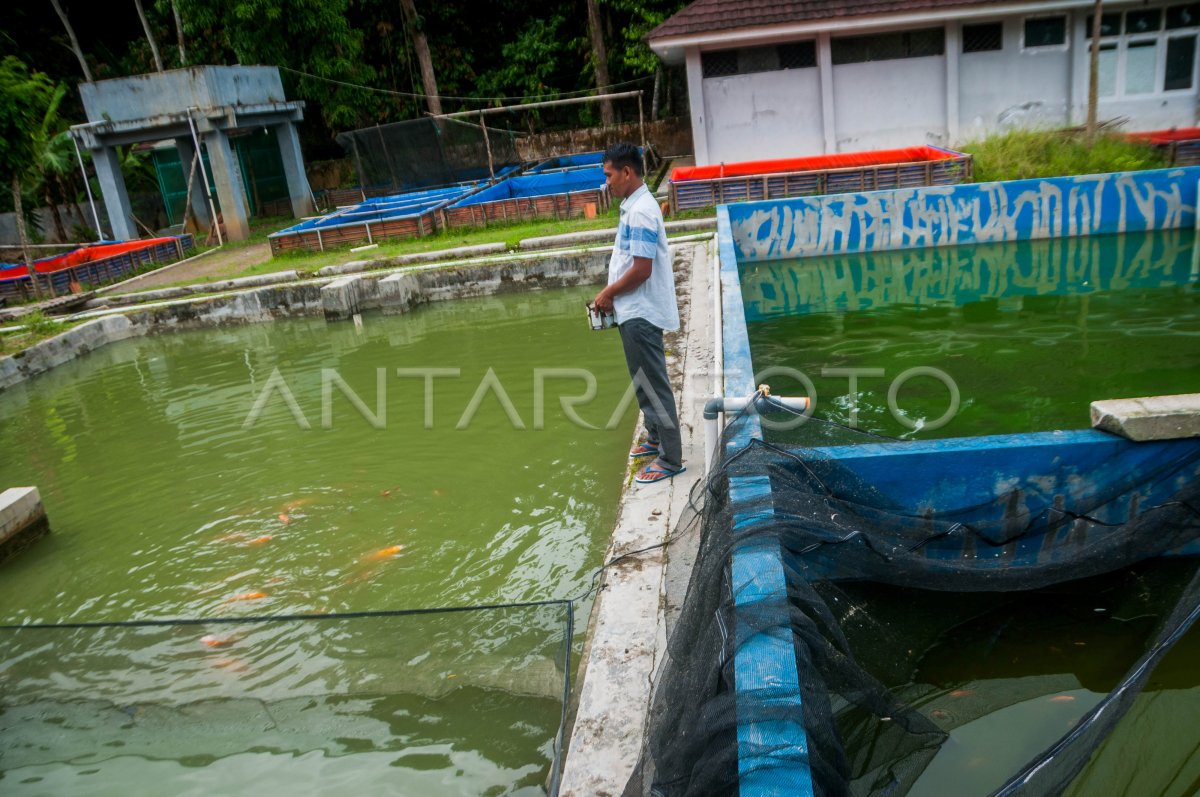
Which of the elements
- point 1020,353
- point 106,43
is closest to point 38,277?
point 1020,353

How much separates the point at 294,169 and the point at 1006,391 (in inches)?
812

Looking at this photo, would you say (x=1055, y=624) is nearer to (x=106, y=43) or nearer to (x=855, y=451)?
(x=855, y=451)

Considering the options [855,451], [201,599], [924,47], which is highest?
[924,47]

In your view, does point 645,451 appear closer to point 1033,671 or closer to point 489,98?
point 1033,671

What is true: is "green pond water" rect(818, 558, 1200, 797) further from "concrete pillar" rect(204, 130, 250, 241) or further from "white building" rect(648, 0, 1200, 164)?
"concrete pillar" rect(204, 130, 250, 241)

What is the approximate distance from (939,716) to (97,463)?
730 cm

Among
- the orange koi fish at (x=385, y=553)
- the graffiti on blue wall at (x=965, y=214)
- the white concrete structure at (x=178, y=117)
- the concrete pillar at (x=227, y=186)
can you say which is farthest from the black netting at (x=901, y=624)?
the white concrete structure at (x=178, y=117)

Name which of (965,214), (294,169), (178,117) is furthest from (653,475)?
(294,169)

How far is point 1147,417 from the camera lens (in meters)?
3.74

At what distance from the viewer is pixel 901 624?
3594 millimetres

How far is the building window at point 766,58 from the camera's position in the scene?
55.7ft

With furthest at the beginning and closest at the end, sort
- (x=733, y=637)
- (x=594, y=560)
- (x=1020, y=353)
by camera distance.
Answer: (x=1020, y=353) → (x=594, y=560) → (x=733, y=637)

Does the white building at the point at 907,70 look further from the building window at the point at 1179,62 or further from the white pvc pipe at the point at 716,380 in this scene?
the white pvc pipe at the point at 716,380

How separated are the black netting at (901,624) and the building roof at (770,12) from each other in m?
13.9
